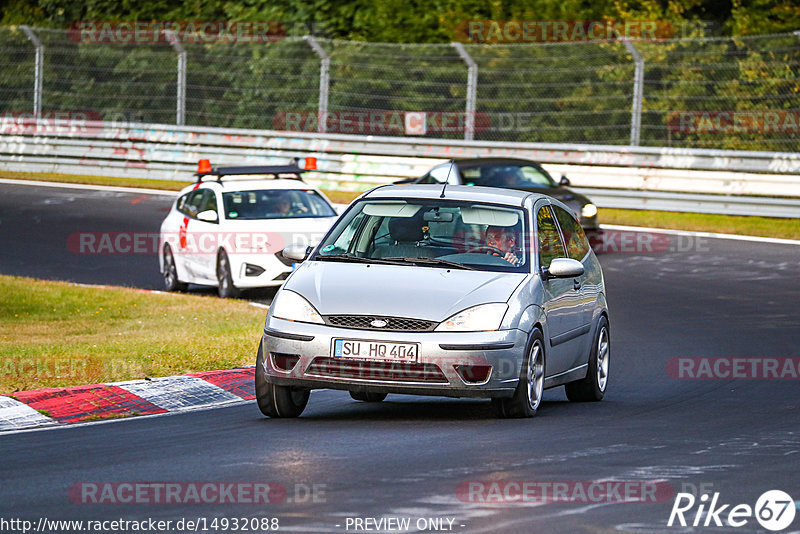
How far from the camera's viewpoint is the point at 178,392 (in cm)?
1045

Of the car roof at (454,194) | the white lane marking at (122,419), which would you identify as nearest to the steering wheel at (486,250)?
the car roof at (454,194)

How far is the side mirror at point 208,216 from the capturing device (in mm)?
18328

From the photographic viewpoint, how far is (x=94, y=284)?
62.6 ft

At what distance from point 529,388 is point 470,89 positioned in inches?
746

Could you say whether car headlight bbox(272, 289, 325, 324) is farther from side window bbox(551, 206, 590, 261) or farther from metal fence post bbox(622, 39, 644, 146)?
metal fence post bbox(622, 39, 644, 146)

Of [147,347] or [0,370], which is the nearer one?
[0,370]

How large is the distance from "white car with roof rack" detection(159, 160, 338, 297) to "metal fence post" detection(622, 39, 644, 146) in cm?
862

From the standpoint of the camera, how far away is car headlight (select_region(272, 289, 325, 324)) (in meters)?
9.07

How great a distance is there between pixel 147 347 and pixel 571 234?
3974 millimetres

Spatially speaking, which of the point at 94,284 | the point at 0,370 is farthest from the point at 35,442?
the point at 94,284

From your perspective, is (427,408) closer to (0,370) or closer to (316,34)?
(0,370)

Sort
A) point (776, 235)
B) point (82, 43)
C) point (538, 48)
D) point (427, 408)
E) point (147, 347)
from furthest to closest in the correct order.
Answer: point (82, 43) < point (538, 48) < point (776, 235) < point (147, 347) < point (427, 408)

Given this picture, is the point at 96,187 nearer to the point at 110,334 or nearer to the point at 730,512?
the point at 110,334
